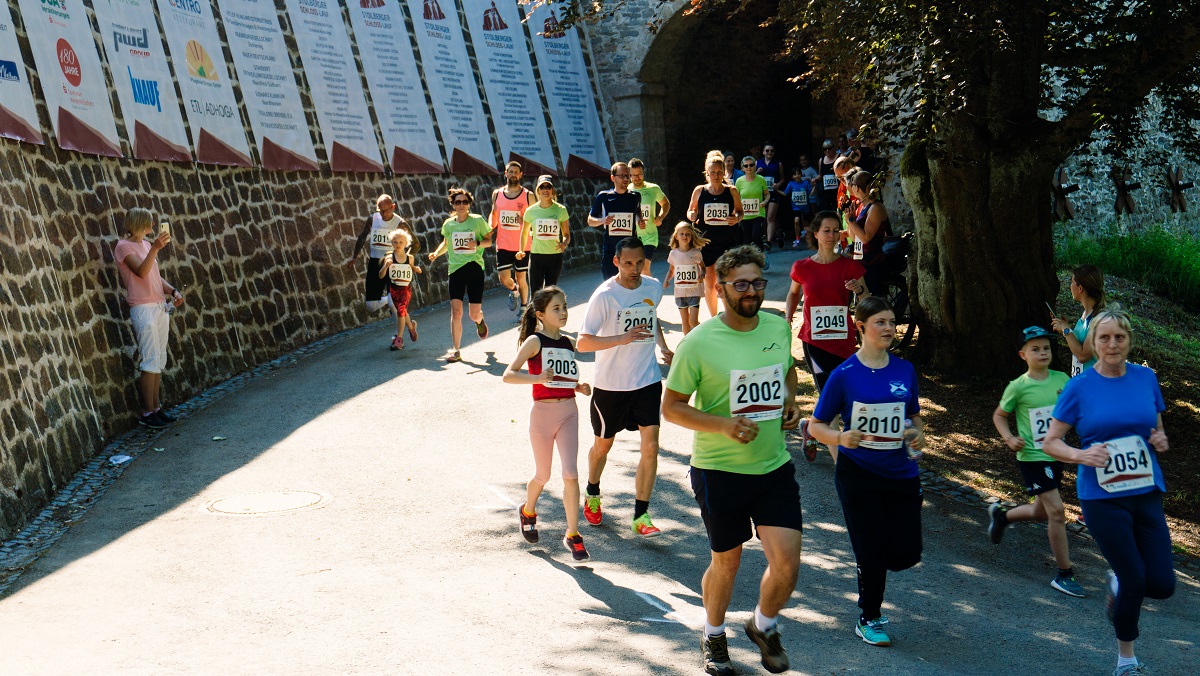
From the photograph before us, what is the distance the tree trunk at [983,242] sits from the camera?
35.8 ft

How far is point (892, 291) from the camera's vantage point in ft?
42.8

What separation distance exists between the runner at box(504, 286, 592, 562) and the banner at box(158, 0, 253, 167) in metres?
7.59

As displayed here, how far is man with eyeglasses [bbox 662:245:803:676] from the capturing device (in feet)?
17.1

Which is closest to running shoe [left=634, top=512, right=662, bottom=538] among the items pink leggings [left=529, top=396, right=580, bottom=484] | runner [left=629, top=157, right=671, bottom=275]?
pink leggings [left=529, top=396, right=580, bottom=484]

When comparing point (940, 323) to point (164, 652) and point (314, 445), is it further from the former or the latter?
point (164, 652)

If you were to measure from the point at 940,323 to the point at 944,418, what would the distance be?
133 cm

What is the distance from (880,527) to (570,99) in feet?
59.7

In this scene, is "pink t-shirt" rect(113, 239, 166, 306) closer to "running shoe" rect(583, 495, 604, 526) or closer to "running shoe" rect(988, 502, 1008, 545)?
"running shoe" rect(583, 495, 604, 526)

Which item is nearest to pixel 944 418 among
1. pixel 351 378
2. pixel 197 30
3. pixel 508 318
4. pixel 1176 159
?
pixel 351 378

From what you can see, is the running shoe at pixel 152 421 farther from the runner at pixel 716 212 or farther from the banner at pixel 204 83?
the runner at pixel 716 212

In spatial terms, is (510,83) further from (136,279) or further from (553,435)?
(553,435)

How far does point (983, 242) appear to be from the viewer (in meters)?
11.1

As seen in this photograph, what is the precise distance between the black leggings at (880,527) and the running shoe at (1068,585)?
4.74ft

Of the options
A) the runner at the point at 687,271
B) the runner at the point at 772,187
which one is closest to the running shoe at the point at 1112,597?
the runner at the point at 687,271
